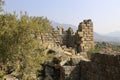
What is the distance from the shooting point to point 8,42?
15773 millimetres

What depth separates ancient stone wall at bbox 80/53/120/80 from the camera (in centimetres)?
1404

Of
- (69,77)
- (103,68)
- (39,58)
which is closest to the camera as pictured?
(103,68)

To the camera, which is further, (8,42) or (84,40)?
(84,40)

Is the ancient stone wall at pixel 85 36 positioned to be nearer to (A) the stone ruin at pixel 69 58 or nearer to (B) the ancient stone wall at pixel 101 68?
(A) the stone ruin at pixel 69 58

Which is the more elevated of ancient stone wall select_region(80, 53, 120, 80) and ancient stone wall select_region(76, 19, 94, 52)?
ancient stone wall select_region(76, 19, 94, 52)

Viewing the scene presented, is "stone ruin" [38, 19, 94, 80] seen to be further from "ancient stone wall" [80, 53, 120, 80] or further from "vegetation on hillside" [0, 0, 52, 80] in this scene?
"vegetation on hillside" [0, 0, 52, 80]

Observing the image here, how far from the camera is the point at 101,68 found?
1549 cm

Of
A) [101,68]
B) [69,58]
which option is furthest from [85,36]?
[101,68]

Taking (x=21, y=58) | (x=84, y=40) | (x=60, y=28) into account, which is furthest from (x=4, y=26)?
(x=60, y=28)

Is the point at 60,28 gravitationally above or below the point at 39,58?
above

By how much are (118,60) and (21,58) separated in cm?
494

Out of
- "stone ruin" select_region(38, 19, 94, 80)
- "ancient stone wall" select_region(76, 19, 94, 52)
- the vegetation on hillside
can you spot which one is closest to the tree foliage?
the vegetation on hillside

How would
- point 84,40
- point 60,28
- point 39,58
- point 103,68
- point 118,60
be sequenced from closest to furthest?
point 118,60 < point 103,68 < point 39,58 < point 84,40 < point 60,28

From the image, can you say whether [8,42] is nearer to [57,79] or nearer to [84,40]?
[57,79]
